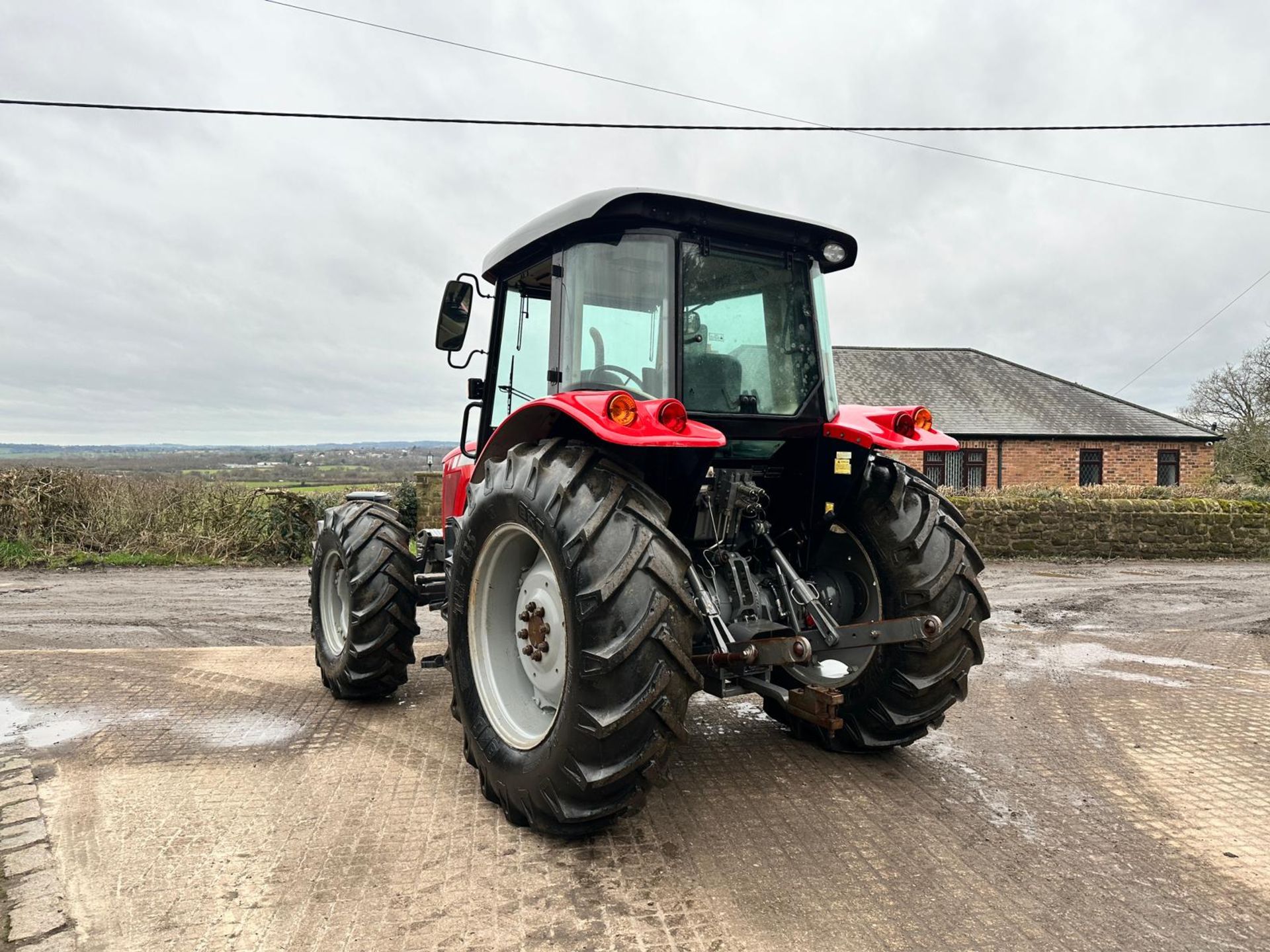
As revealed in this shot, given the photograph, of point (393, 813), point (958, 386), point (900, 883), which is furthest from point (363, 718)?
point (958, 386)

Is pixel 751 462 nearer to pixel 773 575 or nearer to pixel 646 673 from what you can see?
pixel 773 575

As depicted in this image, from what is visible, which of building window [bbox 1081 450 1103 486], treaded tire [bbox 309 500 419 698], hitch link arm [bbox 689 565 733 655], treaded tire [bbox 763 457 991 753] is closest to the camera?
hitch link arm [bbox 689 565 733 655]

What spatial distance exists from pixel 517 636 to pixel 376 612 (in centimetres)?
141

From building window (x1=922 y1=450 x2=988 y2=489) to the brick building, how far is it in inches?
1.0

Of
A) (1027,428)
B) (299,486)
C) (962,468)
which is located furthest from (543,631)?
(1027,428)

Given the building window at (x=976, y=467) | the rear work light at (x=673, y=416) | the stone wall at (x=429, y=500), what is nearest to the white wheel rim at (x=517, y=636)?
the rear work light at (x=673, y=416)

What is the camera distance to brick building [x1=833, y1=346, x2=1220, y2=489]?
23906 mm

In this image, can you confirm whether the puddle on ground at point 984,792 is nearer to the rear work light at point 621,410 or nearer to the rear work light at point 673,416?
the rear work light at point 673,416

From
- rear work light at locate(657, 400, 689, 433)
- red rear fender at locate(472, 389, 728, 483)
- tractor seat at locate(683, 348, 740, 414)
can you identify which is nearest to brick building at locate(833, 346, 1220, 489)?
tractor seat at locate(683, 348, 740, 414)

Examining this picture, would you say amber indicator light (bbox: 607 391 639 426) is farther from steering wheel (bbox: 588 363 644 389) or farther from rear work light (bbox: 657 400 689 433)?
steering wheel (bbox: 588 363 644 389)

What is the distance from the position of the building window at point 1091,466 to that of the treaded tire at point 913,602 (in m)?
23.8

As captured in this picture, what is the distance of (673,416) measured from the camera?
9.36 feet

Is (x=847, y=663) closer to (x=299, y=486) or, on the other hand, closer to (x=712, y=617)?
(x=712, y=617)

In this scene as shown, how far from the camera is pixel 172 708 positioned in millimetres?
4574
